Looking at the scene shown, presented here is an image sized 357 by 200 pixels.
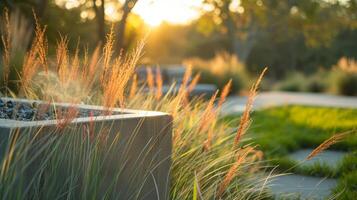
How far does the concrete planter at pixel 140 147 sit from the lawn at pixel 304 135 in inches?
23.2

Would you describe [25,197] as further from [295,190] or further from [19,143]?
[295,190]

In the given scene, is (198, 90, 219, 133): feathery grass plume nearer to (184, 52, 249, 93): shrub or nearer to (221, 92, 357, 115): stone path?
(221, 92, 357, 115): stone path

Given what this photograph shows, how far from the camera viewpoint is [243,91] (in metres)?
13.7

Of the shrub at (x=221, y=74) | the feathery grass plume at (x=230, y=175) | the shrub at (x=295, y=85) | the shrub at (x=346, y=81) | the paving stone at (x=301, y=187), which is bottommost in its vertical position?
the shrub at (x=295, y=85)

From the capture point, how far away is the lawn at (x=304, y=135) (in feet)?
13.2

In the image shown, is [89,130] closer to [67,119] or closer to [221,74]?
[67,119]

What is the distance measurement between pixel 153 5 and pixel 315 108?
4115mm

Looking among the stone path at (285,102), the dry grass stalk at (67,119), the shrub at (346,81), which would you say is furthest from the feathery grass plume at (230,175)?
the shrub at (346,81)

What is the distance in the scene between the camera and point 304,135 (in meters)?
5.71

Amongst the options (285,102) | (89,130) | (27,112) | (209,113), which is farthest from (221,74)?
(89,130)

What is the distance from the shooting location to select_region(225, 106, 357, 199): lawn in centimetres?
402

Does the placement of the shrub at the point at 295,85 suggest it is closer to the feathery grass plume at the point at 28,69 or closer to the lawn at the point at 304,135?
the lawn at the point at 304,135

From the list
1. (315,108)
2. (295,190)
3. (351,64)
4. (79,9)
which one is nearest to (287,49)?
A: (351,64)

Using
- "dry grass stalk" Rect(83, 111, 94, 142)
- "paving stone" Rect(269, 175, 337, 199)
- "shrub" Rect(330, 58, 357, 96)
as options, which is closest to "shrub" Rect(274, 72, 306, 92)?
"shrub" Rect(330, 58, 357, 96)
